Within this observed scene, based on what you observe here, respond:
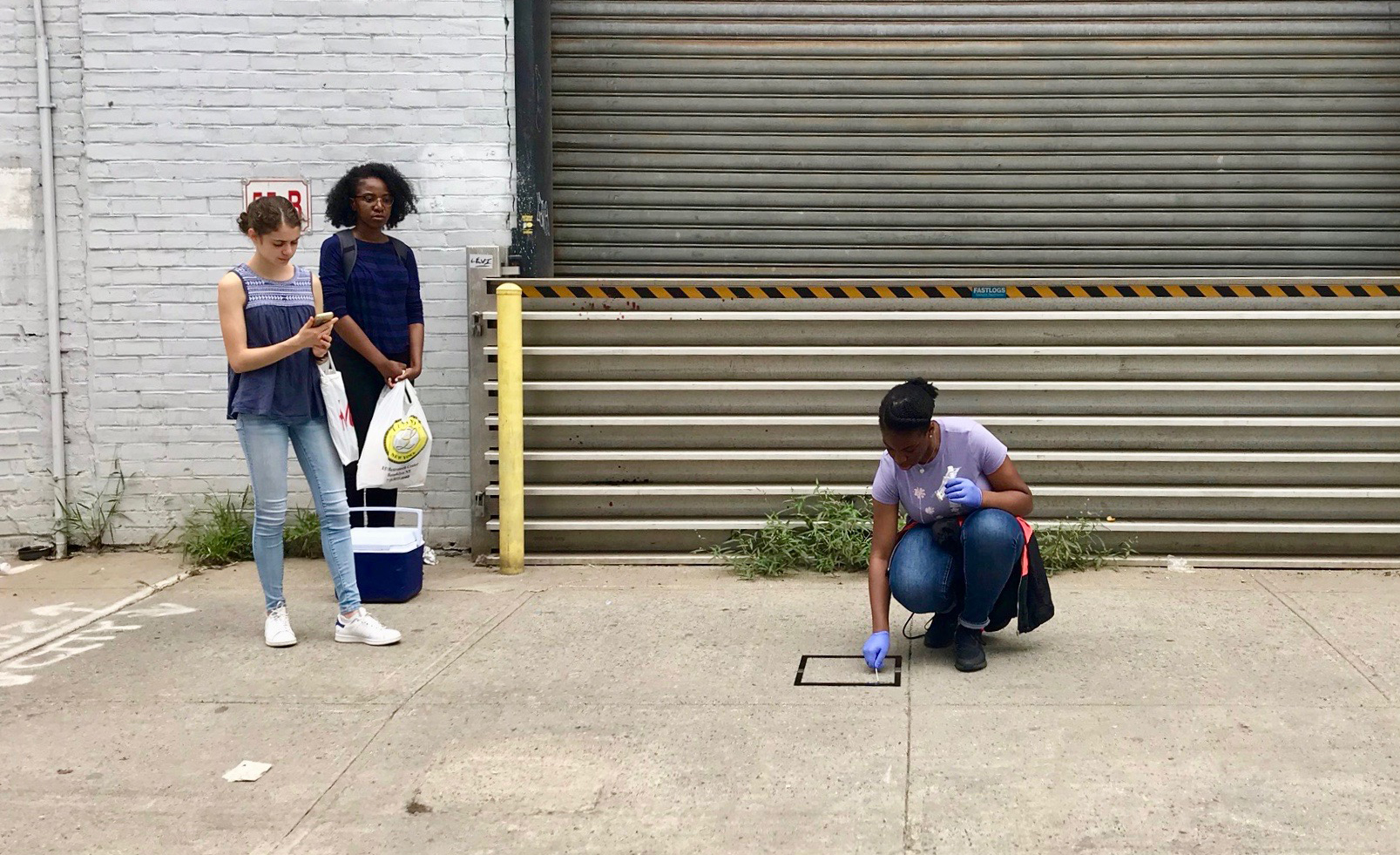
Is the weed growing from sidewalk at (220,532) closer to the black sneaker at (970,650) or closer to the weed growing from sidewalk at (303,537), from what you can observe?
the weed growing from sidewalk at (303,537)

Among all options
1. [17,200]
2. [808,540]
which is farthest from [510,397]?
[17,200]

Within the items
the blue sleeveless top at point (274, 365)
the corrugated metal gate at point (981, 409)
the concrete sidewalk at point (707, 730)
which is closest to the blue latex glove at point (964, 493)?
the concrete sidewalk at point (707, 730)

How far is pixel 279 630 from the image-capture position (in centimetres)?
553

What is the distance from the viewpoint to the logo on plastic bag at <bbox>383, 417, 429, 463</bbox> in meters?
6.18

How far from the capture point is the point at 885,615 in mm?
4938

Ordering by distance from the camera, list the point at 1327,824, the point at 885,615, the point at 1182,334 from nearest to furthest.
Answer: the point at 1327,824, the point at 885,615, the point at 1182,334

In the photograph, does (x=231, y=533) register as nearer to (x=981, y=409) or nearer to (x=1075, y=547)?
(x=981, y=409)

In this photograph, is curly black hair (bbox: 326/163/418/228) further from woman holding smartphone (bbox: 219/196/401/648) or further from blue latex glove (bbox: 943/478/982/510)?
blue latex glove (bbox: 943/478/982/510)

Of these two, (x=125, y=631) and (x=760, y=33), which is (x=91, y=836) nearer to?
(x=125, y=631)

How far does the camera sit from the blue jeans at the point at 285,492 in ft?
17.8

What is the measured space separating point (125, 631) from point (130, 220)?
2452mm

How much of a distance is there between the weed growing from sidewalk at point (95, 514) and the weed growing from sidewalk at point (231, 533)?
16.4 inches

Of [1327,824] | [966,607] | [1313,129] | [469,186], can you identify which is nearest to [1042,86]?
[1313,129]

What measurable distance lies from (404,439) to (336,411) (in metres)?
0.73
